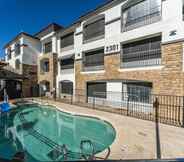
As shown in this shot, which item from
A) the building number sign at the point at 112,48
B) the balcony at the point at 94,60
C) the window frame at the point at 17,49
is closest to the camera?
the building number sign at the point at 112,48

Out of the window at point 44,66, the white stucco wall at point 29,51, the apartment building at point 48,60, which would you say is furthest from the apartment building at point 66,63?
the white stucco wall at point 29,51

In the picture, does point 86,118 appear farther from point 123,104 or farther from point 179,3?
point 179,3

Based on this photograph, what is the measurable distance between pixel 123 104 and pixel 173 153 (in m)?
7.32

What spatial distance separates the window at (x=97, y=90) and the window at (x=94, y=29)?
4.72 meters

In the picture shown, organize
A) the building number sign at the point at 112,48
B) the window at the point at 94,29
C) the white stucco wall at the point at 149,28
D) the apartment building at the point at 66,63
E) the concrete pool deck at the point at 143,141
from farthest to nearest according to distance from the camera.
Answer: the apartment building at the point at 66,63 → the window at the point at 94,29 → the building number sign at the point at 112,48 → the white stucco wall at the point at 149,28 → the concrete pool deck at the point at 143,141

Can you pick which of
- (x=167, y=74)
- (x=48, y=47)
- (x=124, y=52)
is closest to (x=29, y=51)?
(x=48, y=47)

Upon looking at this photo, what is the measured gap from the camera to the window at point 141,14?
1048 centimetres

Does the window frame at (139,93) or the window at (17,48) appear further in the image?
the window at (17,48)

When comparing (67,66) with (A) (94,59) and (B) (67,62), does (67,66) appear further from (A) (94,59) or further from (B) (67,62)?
(A) (94,59)

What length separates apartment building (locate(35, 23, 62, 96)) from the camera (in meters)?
19.7

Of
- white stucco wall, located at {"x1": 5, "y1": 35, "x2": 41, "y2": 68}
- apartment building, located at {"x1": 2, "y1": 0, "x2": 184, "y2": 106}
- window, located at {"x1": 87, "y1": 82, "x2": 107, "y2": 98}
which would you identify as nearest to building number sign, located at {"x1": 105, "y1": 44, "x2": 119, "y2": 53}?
apartment building, located at {"x1": 2, "y1": 0, "x2": 184, "y2": 106}

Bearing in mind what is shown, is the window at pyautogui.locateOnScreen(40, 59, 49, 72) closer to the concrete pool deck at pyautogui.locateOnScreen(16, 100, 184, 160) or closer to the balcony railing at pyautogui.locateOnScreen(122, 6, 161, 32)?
the balcony railing at pyautogui.locateOnScreen(122, 6, 161, 32)

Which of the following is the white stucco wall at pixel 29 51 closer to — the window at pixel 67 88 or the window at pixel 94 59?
the window at pixel 67 88

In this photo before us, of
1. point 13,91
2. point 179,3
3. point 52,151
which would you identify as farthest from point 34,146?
point 13,91
